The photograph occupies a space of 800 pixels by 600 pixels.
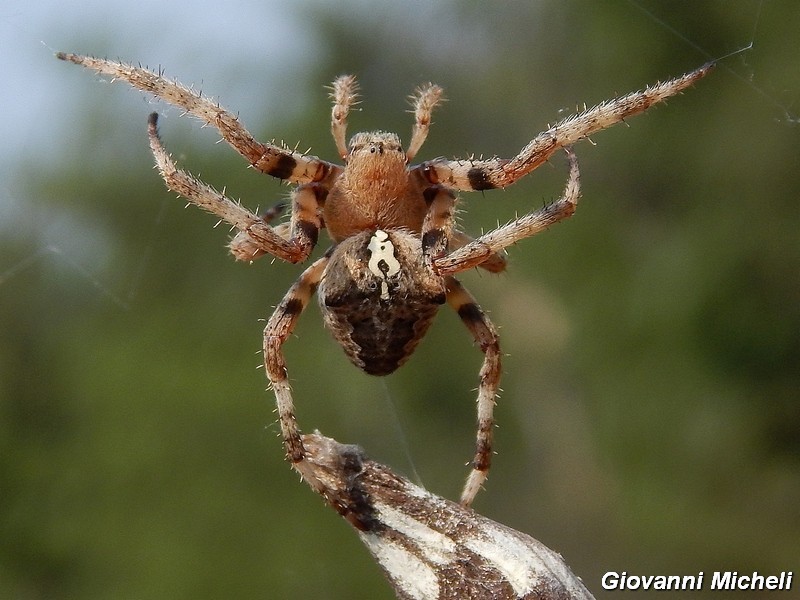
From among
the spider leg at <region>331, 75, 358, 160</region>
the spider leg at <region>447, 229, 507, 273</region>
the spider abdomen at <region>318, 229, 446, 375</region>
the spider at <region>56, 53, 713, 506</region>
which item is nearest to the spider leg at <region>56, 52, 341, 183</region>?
the spider at <region>56, 53, 713, 506</region>

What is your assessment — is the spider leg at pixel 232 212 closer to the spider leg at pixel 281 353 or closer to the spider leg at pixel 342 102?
the spider leg at pixel 281 353

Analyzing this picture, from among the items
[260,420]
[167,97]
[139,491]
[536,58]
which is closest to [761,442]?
[536,58]

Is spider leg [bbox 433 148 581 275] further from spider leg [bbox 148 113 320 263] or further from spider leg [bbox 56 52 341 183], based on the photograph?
spider leg [bbox 56 52 341 183]

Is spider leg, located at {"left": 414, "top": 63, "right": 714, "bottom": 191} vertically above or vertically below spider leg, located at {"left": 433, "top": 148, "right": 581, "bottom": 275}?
above

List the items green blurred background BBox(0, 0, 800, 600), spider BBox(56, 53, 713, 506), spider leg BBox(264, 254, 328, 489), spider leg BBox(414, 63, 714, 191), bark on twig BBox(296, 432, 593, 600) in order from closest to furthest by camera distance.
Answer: bark on twig BBox(296, 432, 593, 600) → spider leg BBox(414, 63, 714, 191) → spider BBox(56, 53, 713, 506) → spider leg BBox(264, 254, 328, 489) → green blurred background BBox(0, 0, 800, 600)

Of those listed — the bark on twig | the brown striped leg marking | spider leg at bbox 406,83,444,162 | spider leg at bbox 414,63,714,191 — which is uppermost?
spider leg at bbox 406,83,444,162

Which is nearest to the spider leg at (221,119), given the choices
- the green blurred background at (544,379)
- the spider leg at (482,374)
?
the spider leg at (482,374)

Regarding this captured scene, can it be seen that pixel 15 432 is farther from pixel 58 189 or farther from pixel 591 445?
pixel 591 445

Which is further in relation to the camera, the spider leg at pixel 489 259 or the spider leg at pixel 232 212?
the spider leg at pixel 489 259

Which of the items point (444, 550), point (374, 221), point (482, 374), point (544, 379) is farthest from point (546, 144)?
point (544, 379)
